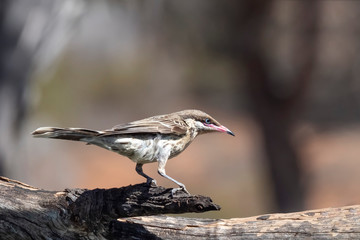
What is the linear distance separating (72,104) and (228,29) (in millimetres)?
12583

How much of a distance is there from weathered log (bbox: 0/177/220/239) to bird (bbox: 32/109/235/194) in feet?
1.06

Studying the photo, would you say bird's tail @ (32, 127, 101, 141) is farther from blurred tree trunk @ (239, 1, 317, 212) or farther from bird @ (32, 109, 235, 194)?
blurred tree trunk @ (239, 1, 317, 212)

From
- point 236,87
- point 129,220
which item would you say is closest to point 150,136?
point 129,220

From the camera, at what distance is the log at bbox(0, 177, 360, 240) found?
5375mm

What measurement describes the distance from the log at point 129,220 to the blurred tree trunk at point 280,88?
822 cm

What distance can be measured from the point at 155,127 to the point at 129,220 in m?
0.91

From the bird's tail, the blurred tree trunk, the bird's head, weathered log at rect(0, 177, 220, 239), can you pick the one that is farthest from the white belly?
the blurred tree trunk

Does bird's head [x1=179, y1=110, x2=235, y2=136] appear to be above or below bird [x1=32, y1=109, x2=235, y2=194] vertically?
above

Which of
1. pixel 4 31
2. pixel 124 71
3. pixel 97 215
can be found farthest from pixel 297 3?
pixel 124 71

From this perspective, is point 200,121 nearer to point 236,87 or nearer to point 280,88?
point 280,88

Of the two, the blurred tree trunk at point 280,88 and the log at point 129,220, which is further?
the blurred tree trunk at point 280,88

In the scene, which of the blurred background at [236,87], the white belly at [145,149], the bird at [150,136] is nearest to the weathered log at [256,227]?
the bird at [150,136]

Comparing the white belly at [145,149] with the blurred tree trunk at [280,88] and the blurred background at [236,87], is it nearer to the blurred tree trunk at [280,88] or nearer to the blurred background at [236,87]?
the blurred background at [236,87]

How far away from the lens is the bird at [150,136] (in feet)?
19.2
